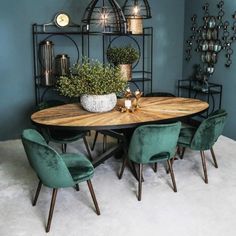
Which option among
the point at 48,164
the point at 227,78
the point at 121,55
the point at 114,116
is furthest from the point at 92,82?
the point at 227,78

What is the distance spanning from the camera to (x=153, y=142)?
294cm

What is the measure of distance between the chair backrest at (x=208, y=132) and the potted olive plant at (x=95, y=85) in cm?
89

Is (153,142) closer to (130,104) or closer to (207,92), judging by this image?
(130,104)

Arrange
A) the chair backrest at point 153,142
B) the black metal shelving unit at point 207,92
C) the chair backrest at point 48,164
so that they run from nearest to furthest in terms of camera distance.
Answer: the chair backrest at point 48,164
the chair backrest at point 153,142
the black metal shelving unit at point 207,92

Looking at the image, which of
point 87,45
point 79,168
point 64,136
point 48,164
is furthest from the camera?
point 87,45

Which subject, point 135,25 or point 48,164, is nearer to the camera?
point 48,164

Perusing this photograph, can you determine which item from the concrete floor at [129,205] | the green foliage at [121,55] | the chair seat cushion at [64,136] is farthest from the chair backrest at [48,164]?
the green foliage at [121,55]

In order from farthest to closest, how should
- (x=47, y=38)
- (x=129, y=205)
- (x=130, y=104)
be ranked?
(x=47, y=38)
(x=130, y=104)
(x=129, y=205)

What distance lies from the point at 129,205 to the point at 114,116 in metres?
0.84

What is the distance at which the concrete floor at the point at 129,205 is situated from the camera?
2580 mm

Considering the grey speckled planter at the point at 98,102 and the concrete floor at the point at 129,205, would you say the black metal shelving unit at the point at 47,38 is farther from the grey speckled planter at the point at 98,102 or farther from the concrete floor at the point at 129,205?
the grey speckled planter at the point at 98,102

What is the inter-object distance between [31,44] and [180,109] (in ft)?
8.02

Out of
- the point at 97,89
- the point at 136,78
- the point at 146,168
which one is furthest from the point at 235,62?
the point at 97,89

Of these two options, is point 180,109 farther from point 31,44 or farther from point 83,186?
point 31,44
